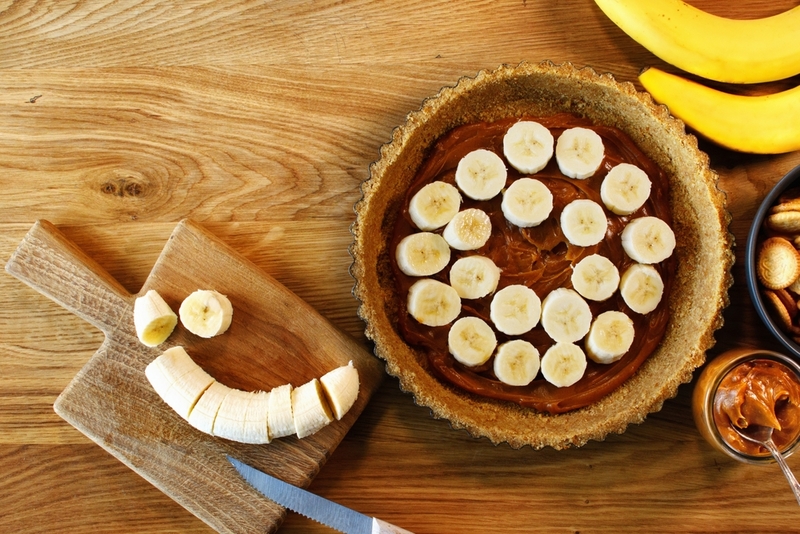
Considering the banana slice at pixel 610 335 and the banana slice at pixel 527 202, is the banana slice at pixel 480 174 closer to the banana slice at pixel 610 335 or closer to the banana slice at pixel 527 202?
the banana slice at pixel 527 202

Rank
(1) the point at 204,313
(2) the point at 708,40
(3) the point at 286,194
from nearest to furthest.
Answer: (1) the point at 204,313, (2) the point at 708,40, (3) the point at 286,194

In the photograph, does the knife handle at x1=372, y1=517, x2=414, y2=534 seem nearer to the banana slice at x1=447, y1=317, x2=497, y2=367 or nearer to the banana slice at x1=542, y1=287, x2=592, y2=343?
A: the banana slice at x1=447, y1=317, x2=497, y2=367

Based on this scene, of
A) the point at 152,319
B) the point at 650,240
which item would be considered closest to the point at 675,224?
the point at 650,240

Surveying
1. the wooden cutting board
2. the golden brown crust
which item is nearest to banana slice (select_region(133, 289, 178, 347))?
the wooden cutting board

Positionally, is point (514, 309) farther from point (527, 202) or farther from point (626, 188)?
point (626, 188)

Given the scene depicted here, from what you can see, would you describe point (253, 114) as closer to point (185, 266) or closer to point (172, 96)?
point (172, 96)

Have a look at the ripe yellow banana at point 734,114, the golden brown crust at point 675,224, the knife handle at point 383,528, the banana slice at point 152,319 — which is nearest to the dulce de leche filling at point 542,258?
the golden brown crust at point 675,224

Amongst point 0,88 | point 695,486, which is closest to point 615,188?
point 695,486
